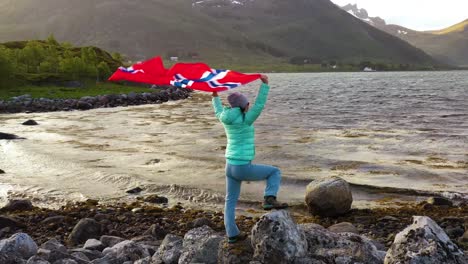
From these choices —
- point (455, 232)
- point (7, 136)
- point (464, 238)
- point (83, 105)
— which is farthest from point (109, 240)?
point (83, 105)

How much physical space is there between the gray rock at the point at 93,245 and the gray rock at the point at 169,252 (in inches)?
125

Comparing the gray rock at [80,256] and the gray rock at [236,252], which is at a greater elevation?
the gray rock at [236,252]

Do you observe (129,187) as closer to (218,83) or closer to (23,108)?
(218,83)

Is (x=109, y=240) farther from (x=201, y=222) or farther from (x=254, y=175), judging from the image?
(x=254, y=175)

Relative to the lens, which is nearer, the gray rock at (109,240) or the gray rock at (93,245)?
the gray rock at (93,245)

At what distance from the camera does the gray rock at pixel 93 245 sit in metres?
13.3

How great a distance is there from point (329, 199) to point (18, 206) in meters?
11.6

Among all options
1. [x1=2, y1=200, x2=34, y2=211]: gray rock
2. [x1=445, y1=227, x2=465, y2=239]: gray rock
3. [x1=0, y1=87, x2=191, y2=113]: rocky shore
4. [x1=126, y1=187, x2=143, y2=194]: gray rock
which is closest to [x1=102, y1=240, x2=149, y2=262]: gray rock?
[x1=2, y1=200, x2=34, y2=211]: gray rock

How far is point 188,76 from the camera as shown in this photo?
11.5 m

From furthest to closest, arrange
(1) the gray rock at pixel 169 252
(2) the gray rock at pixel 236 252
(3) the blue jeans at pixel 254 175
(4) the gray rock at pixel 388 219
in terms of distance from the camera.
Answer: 1. (4) the gray rock at pixel 388 219
2. (1) the gray rock at pixel 169 252
3. (3) the blue jeans at pixel 254 175
4. (2) the gray rock at pixel 236 252

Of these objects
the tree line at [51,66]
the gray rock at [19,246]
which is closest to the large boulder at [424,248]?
the gray rock at [19,246]

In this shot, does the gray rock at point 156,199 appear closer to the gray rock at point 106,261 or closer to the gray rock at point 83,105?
the gray rock at point 106,261

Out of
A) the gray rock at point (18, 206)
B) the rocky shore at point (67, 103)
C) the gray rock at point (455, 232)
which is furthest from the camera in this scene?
the rocky shore at point (67, 103)

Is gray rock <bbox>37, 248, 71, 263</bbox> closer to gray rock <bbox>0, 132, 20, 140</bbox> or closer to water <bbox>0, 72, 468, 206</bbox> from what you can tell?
water <bbox>0, 72, 468, 206</bbox>
